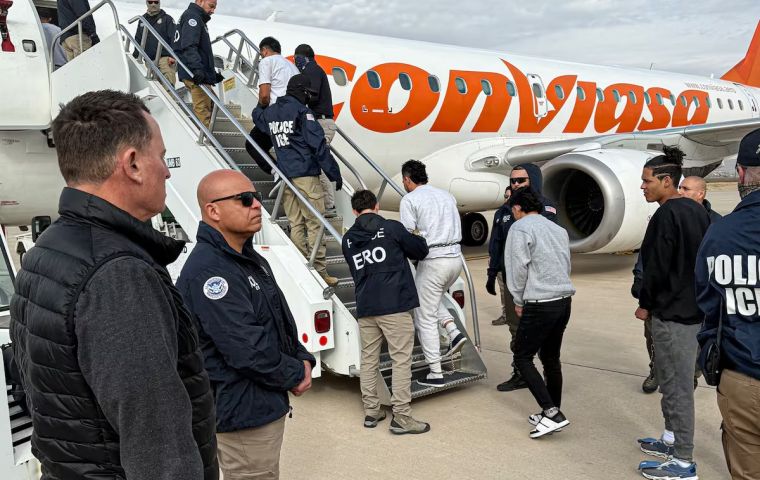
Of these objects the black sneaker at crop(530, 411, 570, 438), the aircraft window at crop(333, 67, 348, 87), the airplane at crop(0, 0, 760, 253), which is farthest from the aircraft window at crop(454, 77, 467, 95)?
the black sneaker at crop(530, 411, 570, 438)

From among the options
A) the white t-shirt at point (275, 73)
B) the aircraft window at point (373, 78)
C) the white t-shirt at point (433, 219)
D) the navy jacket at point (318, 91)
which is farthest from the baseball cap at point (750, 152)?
the aircraft window at point (373, 78)

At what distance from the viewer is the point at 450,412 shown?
461 cm

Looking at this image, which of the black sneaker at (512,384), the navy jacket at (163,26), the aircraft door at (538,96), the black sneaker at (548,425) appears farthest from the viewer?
the aircraft door at (538,96)

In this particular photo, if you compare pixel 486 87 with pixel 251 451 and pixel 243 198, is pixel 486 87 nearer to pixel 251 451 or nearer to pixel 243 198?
pixel 243 198

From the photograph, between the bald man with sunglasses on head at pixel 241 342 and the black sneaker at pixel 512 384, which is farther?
the black sneaker at pixel 512 384

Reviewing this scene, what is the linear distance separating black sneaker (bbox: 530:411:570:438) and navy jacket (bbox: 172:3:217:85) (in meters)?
4.08

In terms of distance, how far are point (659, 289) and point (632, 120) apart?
433 inches

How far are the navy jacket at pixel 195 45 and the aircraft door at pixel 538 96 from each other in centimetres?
700

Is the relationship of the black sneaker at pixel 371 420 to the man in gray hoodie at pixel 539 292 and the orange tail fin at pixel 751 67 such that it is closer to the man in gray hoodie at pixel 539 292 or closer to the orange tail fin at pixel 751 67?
the man in gray hoodie at pixel 539 292

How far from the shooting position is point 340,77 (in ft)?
28.9

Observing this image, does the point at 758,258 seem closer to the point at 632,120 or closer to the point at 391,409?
the point at 391,409

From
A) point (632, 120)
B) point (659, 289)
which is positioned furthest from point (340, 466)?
point (632, 120)

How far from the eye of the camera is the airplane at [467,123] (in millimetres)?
6039

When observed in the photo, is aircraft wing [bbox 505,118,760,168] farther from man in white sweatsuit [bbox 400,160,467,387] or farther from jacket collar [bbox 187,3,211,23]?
jacket collar [bbox 187,3,211,23]
